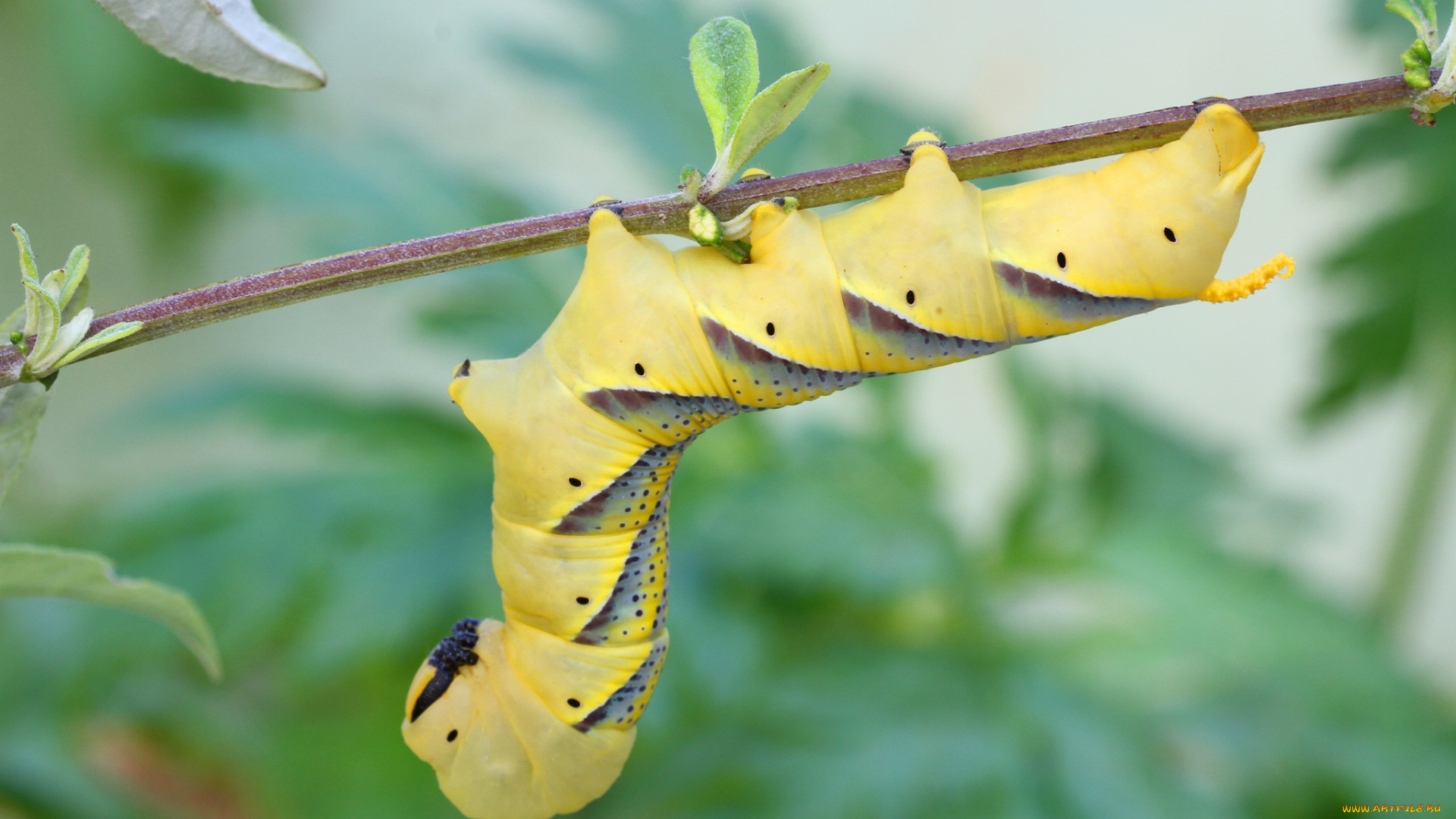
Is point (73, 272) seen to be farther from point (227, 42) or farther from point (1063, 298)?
point (1063, 298)

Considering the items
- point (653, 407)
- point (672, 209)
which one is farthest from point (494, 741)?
point (672, 209)

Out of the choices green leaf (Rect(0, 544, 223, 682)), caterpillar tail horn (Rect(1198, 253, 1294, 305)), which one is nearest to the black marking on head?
green leaf (Rect(0, 544, 223, 682))

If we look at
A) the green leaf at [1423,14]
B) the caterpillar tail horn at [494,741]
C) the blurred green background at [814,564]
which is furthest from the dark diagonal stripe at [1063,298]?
the blurred green background at [814,564]

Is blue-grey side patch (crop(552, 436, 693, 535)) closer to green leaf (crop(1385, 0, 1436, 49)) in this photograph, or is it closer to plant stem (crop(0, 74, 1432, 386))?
plant stem (crop(0, 74, 1432, 386))

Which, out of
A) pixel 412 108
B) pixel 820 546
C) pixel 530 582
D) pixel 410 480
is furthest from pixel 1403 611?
pixel 412 108

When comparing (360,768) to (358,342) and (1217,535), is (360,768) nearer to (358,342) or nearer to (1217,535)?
(1217,535)

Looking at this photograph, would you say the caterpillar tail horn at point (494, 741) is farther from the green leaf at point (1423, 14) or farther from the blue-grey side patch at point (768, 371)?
the green leaf at point (1423, 14)
